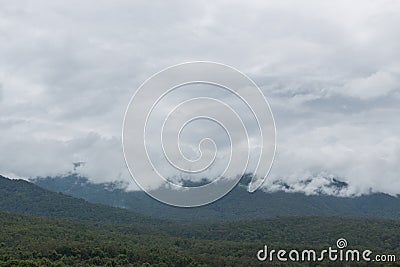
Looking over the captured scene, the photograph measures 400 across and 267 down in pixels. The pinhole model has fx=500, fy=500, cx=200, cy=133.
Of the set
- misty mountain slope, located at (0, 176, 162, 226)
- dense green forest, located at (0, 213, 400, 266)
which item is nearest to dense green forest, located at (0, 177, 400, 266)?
dense green forest, located at (0, 213, 400, 266)

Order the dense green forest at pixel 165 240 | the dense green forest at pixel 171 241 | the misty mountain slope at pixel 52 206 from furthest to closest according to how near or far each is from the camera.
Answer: the misty mountain slope at pixel 52 206
the dense green forest at pixel 165 240
the dense green forest at pixel 171 241

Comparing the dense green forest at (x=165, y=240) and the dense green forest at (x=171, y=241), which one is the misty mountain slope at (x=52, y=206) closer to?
the dense green forest at (x=165, y=240)

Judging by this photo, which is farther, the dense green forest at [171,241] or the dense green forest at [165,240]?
the dense green forest at [165,240]

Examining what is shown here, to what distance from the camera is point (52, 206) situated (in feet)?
465

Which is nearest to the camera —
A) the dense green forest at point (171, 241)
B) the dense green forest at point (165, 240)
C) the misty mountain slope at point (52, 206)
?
the dense green forest at point (171, 241)

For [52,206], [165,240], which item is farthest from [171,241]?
[52,206]

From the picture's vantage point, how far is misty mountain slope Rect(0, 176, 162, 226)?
433 feet

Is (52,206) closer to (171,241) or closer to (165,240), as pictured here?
(165,240)

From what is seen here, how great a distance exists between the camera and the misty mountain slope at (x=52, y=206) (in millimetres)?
132125

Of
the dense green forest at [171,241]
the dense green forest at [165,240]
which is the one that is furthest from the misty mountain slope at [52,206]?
the dense green forest at [171,241]

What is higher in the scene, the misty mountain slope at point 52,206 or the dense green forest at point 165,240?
the misty mountain slope at point 52,206

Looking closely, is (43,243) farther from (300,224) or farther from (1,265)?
(300,224)

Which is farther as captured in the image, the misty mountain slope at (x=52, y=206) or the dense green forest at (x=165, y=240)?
the misty mountain slope at (x=52, y=206)

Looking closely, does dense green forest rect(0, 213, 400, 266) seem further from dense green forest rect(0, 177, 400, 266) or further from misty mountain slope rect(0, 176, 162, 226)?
misty mountain slope rect(0, 176, 162, 226)
